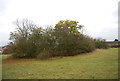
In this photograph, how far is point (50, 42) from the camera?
42.4ft

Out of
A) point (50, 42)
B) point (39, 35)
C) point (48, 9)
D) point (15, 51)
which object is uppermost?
point (48, 9)

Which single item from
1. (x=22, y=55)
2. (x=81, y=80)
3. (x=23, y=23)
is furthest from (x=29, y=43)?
(x=81, y=80)

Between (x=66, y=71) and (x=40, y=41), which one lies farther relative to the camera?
(x=40, y=41)

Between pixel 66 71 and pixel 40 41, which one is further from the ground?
pixel 40 41

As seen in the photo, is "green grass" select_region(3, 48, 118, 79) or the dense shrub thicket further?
the dense shrub thicket

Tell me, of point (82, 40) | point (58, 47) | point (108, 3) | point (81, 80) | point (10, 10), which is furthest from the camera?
point (82, 40)

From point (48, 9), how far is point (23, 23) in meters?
5.03

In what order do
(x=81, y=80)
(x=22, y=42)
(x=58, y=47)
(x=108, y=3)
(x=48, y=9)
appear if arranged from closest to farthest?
1. (x=81, y=80)
2. (x=108, y=3)
3. (x=48, y=9)
4. (x=22, y=42)
5. (x=58, y=47)

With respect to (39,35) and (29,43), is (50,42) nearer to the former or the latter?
(39,35)

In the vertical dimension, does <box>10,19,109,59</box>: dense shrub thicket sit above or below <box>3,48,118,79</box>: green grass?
above

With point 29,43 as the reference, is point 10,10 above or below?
above

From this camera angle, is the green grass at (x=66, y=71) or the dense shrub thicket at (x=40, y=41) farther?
the dense shrub thicket at (x=40, y=41)

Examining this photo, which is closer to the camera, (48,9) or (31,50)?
(48,9)

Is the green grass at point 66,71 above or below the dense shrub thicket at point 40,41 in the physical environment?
below
